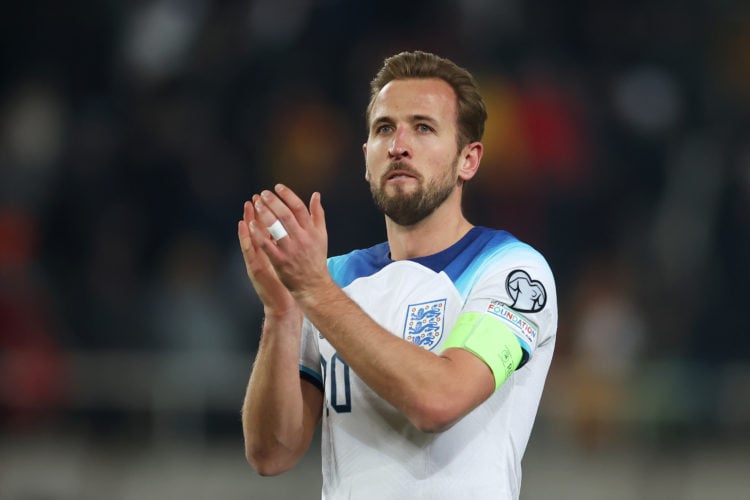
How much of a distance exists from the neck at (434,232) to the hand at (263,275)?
515 millimetres

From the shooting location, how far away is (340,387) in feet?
13.5

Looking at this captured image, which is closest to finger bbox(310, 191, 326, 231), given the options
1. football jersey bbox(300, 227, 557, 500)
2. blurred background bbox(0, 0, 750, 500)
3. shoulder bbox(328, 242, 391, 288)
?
football jersey bbox(300, 227, 557, 500)

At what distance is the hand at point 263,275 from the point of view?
3834mm

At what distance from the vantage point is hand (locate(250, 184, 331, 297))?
358 centimetres

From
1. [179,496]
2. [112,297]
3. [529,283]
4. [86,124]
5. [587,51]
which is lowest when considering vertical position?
[179,496]

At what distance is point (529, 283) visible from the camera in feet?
13.1

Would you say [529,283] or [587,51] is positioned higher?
[587,51]

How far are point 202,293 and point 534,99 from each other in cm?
372

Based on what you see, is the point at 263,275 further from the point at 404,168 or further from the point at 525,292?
the point at 525,292

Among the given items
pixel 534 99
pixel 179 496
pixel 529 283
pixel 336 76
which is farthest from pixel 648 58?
pixel 529 283

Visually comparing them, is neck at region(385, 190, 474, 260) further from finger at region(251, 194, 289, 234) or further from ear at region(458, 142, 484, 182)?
finger at region(251, 194, 289, 234)

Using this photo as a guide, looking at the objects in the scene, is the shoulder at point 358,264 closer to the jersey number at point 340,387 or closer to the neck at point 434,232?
the neck at point 434,232

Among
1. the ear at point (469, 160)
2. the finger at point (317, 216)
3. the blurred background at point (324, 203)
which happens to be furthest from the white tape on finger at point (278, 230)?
the blurred background at point (324, 203)

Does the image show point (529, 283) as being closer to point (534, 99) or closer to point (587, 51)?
point (534, 99)
